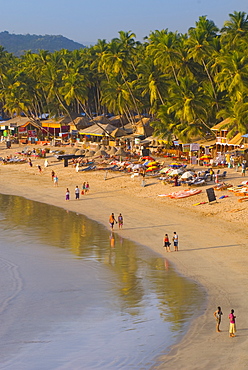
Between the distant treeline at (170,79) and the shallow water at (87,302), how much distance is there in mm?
27194

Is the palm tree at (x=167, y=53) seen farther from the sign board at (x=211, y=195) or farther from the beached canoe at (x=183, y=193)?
the sign board at (x=211, y=195)

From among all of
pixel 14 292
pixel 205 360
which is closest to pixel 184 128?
pixel 14 292

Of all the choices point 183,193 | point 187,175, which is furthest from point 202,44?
point 183,193

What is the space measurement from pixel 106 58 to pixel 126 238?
4186 centimetres

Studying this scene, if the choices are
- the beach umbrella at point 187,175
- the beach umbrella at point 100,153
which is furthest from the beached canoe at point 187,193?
the beach umbrella at point 100,153

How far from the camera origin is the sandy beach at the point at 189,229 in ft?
54.0

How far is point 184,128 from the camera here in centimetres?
5641

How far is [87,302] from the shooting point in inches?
822

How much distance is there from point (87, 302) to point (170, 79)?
49737 millimetres

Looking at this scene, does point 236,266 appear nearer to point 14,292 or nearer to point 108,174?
point 14,292

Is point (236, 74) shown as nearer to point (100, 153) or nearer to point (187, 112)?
point (187, 112)

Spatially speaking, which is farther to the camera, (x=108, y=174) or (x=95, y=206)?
(x=108, y=174)

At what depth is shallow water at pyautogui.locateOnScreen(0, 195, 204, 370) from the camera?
16641mm

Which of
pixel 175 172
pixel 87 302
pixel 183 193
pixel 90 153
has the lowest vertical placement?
pixel 87 302
